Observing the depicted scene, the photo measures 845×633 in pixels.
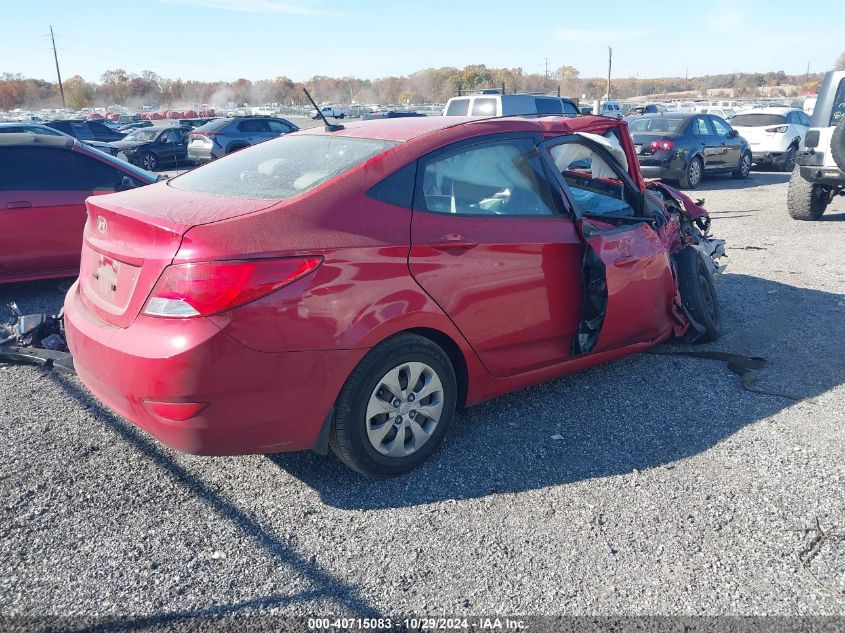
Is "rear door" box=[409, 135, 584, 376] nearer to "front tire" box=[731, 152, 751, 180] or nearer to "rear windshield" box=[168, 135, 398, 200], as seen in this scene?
"rear windshield" box=[168, 135, 398, 200]

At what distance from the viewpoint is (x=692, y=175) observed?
15.1 m

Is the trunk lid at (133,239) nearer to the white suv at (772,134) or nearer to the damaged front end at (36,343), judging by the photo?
the damaged front end at (36,343)

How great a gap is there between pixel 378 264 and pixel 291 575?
1.33m

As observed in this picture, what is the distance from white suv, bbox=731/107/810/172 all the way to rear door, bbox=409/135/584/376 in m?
16.8

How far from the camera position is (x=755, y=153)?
738 inches

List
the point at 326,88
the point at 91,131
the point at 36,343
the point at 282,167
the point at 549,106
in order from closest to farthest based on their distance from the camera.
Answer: the point at 282,167 < the point at 36,343 < the point at 549,106 < the point at 91,131 < the point at 326,88

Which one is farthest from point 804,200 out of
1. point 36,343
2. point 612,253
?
point 36,343

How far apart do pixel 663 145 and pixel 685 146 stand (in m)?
0.53

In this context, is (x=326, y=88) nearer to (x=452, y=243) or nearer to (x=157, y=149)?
(x=157, y=149)

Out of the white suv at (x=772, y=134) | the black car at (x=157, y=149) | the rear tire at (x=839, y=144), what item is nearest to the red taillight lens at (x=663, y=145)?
the white suv at (x=772, y=134)

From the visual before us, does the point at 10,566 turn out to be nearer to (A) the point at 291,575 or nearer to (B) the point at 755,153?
(A) the point at 291,575

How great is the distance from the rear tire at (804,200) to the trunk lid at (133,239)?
383 inches

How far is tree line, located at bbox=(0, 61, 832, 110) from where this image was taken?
295ft

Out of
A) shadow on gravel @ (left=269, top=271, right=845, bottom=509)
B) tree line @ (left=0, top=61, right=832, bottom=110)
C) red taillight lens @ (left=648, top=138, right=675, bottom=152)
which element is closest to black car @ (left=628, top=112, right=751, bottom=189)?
red taillight lens @ (left=648, top=138, right=675, bottom=152)
